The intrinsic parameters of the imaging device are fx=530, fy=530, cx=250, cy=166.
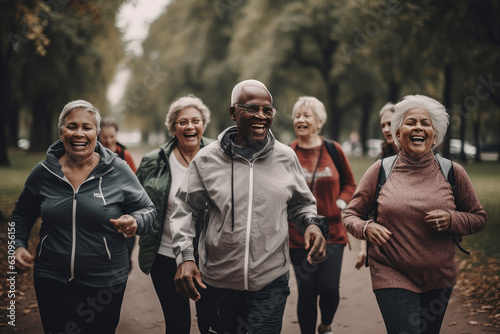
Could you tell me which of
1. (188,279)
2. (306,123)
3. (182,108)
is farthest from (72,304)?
(306,123)

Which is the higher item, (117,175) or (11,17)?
(11,17)

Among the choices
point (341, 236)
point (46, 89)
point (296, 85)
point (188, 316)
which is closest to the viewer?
point (188, 316)

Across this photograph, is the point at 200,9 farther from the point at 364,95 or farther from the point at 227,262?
the point at 227,262

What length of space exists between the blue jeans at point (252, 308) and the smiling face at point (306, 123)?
2078 mm

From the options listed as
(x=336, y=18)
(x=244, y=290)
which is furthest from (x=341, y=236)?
(x=336, y=18)

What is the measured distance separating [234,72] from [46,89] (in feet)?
40.8

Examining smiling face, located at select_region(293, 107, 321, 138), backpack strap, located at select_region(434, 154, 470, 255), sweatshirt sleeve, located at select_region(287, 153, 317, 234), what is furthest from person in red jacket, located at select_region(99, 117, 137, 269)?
backpack strap, located at select_region(434, 154, 470, 255)

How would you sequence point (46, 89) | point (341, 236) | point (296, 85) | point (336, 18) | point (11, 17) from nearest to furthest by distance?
point (341, 236), point (11, 17), point (46, 89), point (336, 18), point (296, 85)

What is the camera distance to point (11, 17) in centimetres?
1188

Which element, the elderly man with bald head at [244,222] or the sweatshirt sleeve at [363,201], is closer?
the elderly man with bald head at [244,222]

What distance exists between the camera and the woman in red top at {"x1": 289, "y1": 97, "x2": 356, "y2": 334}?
15.1ft

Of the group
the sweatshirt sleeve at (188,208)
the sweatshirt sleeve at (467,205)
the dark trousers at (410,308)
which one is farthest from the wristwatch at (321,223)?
the sweatshirt sleeve at (467,205)

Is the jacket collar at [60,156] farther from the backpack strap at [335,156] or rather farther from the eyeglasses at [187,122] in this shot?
the backpack strap at [335,156]

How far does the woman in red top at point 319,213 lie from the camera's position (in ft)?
15.1
